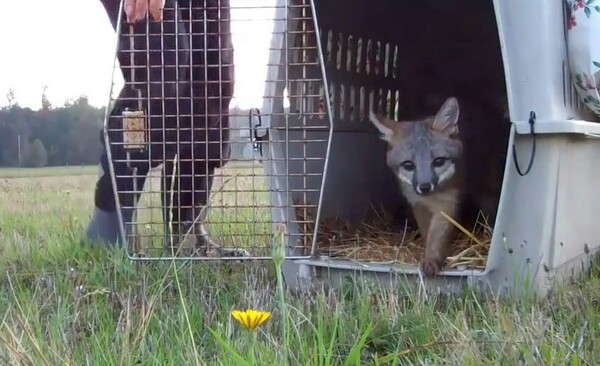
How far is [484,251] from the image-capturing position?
1.91m

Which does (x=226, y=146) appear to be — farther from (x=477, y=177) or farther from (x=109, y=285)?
(x=477, y=177)

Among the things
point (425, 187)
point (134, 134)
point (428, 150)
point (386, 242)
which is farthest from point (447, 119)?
point (134, 134)

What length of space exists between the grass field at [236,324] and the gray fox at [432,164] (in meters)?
0.49

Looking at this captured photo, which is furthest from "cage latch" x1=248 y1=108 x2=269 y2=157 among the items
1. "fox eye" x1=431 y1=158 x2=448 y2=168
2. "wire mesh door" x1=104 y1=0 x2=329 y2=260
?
"fox eye" x1=431 y1=158 x2=448 y2=168

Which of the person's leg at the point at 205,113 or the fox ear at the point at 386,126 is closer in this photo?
the person's leg at the point at 205,113

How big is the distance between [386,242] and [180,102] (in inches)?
26.2

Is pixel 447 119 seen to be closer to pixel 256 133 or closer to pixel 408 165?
pixel 408 165

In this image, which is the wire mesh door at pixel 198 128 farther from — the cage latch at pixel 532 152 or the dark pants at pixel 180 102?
the cage latch at pixel 532 152

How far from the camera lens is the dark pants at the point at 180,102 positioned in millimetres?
1962

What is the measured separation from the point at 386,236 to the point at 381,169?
1.41 ft

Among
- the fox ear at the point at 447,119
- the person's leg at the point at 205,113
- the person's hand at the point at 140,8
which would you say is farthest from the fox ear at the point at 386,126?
the person's hand at the point at 140,8

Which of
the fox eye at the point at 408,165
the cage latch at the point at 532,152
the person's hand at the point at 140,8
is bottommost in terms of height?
the fox eye at the point at 408,165

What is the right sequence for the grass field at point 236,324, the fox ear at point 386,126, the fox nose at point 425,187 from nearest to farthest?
the grass field at point 236,324
the fox nose at point 425,187
the fox ear at point 386,126

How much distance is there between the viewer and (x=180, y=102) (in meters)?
2.06
